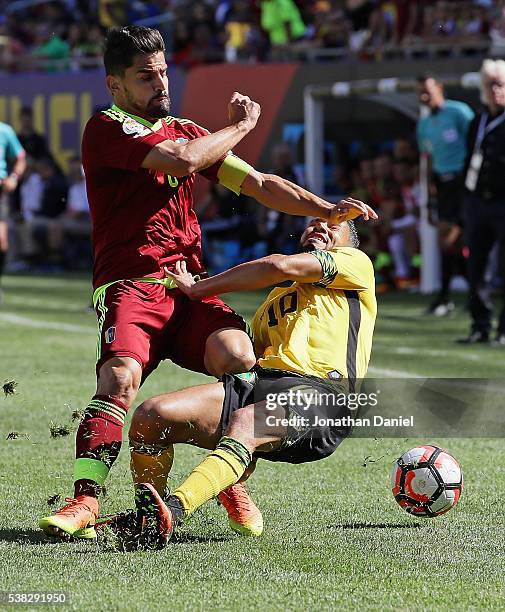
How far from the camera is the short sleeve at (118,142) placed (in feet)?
16.7

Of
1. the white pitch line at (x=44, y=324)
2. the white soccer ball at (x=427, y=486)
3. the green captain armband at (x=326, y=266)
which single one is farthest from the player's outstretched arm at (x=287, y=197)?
the white pitch line at (x=44, y=324)

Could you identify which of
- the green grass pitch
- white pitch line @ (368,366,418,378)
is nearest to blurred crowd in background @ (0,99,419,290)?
white pitch line @ (368,366,418,378)

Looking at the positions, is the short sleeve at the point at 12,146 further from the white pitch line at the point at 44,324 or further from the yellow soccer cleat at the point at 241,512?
the yellow soccer cleat at the point at 241,512

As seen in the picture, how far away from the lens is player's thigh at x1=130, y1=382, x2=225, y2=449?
4840 mm

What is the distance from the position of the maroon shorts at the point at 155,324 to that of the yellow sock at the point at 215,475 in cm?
53

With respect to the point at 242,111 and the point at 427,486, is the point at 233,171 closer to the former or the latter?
the point at 242,111

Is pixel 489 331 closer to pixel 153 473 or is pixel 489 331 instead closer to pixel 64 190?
pixel 153 473

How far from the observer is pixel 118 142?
5125 mm

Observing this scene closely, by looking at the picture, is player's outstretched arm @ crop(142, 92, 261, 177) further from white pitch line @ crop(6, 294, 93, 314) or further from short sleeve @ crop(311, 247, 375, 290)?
white pitch line @ crop(6, 294, 93, 314)

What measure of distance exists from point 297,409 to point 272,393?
12 centimetres

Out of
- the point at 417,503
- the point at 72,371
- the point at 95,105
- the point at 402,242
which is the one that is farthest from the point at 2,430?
the point at 95,105

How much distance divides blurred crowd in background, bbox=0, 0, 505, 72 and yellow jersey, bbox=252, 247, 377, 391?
1122cm

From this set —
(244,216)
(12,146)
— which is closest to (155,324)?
(12,146)

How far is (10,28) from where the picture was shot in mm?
24344
